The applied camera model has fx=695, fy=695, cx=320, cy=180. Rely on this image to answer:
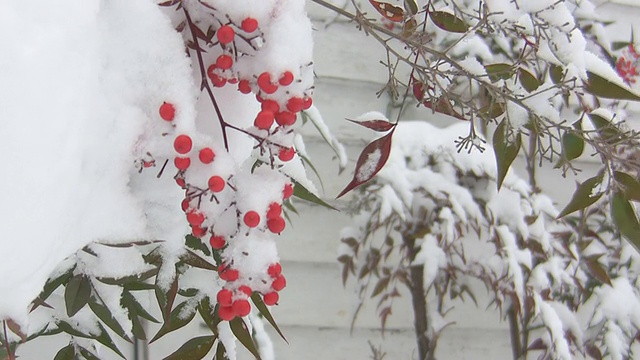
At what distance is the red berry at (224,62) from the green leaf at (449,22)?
0.25m

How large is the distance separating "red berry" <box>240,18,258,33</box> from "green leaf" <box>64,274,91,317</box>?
11.1 inches

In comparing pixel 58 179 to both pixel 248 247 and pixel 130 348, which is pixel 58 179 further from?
pixel 130 348

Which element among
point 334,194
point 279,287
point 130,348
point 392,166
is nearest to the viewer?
point 279,287

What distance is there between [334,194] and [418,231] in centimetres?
21

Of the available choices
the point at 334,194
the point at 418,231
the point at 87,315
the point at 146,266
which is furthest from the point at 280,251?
the point at 146,266

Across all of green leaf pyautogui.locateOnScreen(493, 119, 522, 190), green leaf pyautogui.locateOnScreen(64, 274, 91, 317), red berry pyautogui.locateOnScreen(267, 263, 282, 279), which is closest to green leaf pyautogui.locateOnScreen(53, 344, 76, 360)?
green leaf pyautogui.locateOnScreen(64, 274, 91, 317)

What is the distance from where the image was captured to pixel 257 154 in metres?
0.67

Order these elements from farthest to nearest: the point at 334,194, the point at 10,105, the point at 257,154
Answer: the point at 334,194
the point at 257,154
the point at 10,105

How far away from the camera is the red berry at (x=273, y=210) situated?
45 centimetres

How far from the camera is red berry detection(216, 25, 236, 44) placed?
417 mm

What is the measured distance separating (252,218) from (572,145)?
31 centimetres

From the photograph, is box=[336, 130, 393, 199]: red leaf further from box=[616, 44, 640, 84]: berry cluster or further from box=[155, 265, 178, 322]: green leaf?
box=[616, 44, 640, 84]: berry cluster

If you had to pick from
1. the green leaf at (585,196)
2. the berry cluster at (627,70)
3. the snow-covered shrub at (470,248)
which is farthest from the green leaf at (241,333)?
the berry cluster at (627,70)

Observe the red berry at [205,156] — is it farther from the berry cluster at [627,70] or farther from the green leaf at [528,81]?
the berry cluster at [627,70]
